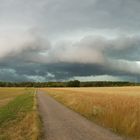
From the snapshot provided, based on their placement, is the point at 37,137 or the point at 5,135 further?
the point at 5,135

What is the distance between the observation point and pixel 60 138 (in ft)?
48.0

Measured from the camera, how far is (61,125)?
64.2 ft

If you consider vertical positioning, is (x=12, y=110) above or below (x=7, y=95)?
below

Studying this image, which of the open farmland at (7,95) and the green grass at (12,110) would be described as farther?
the open farmland at (7,95)

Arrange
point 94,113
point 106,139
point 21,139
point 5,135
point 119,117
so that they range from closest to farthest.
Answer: point 106,139
point 21,139
point 5,135
point 119,117
point 94,113

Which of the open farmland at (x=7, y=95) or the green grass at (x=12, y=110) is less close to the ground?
the open farmland at (x=7, y=95)

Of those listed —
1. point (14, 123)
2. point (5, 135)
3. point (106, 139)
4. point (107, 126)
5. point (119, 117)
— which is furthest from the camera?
point (14, 123)

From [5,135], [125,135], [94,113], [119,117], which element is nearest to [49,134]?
[5,135]

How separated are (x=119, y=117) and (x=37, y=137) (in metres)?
7.14

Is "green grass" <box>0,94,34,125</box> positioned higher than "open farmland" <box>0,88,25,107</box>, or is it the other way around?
"open farmland" <box>0,88,25,107</box>

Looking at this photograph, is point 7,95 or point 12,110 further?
point 7,95

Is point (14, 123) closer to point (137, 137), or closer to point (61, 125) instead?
point (61, 125)

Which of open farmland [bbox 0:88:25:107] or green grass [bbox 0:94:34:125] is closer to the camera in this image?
green grass [bbox 0:94:34:125]

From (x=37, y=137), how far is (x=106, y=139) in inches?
131
